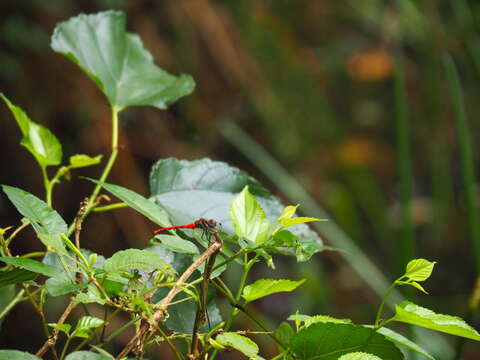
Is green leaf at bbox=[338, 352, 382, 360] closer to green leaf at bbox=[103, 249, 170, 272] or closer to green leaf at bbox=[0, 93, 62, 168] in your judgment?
green leaf at bbox=[103, 249, 170, 272]

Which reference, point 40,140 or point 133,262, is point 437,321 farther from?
point 40,140

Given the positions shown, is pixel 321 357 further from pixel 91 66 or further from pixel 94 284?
pixel 91 66

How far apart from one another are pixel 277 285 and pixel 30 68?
1403 millimetres

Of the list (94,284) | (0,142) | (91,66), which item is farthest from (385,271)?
(94,284)

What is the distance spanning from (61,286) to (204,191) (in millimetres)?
151

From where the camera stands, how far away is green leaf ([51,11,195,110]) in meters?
0.41

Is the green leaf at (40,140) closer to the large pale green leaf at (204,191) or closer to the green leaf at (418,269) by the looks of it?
the large pale green leaf at (204,191)

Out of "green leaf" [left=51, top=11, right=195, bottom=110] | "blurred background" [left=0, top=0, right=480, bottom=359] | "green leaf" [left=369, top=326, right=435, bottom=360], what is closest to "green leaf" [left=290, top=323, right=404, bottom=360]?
"green leaf" [left=369, top=326, right=435, bottom=360]

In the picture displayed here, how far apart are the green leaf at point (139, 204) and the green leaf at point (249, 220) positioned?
0.11 feet

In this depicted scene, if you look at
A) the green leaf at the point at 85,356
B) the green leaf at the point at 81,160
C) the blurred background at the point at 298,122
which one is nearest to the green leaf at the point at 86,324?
the green leaf at the point at 85,356

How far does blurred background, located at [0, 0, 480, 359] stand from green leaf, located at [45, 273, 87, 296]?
554 mm

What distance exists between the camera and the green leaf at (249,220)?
9.7 inches

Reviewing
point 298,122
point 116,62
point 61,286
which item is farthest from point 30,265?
point 298,122

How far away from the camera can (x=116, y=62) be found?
0.43 meters
